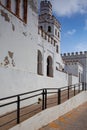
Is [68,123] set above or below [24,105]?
below

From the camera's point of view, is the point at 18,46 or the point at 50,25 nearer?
the point at 18,46

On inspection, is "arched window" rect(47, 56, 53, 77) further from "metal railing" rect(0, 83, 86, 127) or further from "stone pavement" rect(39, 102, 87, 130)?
"stone pavement" rect(39, 102, 87, 130)

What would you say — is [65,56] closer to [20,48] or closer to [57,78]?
[57,78]

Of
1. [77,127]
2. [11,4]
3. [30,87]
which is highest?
[11,4]

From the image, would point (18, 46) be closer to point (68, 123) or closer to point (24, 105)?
point (24, 105)

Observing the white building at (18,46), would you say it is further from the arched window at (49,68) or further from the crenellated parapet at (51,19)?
the crenellated parapet at (51,19)

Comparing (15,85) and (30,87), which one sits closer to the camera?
(15,85)

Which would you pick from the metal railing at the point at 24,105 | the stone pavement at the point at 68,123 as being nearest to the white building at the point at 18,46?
the metal railing at the point at 24,105

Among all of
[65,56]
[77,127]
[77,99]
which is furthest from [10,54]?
[65,56]

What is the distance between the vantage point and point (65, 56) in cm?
4234

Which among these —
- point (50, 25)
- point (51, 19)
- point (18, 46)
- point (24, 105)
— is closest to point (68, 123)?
point (24, 105)

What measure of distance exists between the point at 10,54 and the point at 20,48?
128cm

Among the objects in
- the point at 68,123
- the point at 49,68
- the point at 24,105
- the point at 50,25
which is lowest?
the point at 68,123

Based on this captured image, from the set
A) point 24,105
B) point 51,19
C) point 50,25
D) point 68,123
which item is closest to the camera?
point 68,123
